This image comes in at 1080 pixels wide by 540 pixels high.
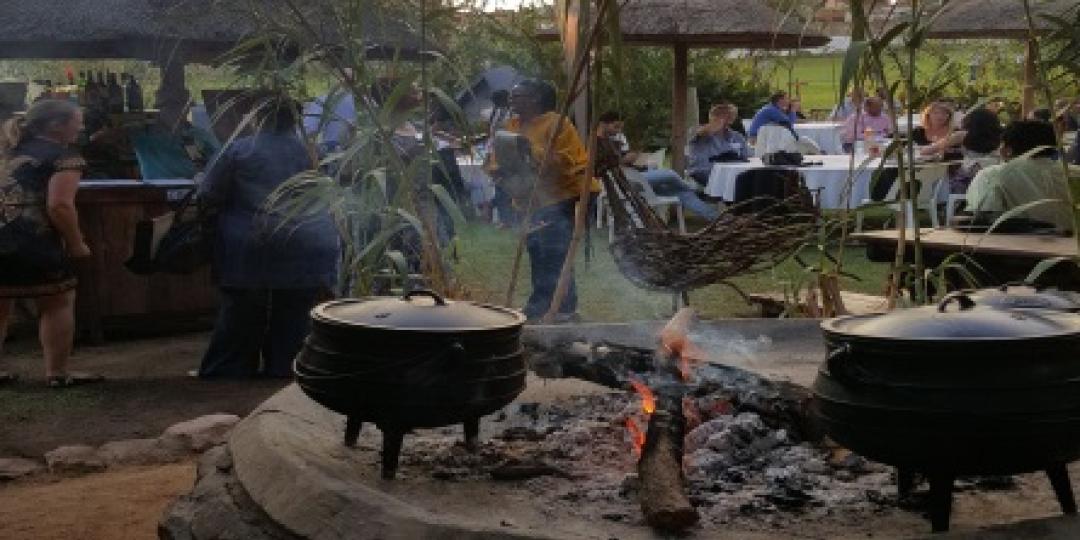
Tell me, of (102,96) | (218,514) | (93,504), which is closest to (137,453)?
(93,504)

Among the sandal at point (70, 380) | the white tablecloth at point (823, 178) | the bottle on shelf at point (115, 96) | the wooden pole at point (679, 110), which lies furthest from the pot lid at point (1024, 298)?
the wooden pole at point (679, 110)

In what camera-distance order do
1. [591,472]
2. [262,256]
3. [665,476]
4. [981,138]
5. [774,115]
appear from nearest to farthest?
[665,476] < [591,472] < [262,256] < [981,138] < [774,115]

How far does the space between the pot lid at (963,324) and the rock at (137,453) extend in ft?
11.7

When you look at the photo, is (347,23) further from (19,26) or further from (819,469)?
(19,26)

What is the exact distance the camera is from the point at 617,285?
1032cm

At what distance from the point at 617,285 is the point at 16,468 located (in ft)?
19.5

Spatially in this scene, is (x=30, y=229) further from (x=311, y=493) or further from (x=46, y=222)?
(x=311, y=493)

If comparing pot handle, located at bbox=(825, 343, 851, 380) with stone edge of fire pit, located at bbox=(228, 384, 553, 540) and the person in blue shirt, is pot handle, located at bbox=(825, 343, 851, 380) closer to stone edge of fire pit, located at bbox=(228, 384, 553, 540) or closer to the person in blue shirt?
stone edge of fire pit, located at bbox=(228, 384, 553, 540)

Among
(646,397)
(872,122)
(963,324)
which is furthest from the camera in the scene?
(872,122)

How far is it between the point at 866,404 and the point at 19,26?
818 cm

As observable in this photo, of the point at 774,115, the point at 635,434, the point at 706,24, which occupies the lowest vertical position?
the point at 635,434

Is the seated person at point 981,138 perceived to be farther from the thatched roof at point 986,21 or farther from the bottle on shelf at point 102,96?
the bottle on shelf at point 102,96

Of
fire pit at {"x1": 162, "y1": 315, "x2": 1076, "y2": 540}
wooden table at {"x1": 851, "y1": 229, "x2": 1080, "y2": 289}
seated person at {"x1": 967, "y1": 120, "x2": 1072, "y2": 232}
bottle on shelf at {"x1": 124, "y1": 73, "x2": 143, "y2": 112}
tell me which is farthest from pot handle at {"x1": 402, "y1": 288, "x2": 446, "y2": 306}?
bottle on shelf at {"x1": 124, "y1": 73, "x2": 143, "y2": 112}

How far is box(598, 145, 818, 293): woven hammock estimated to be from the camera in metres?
4.60
